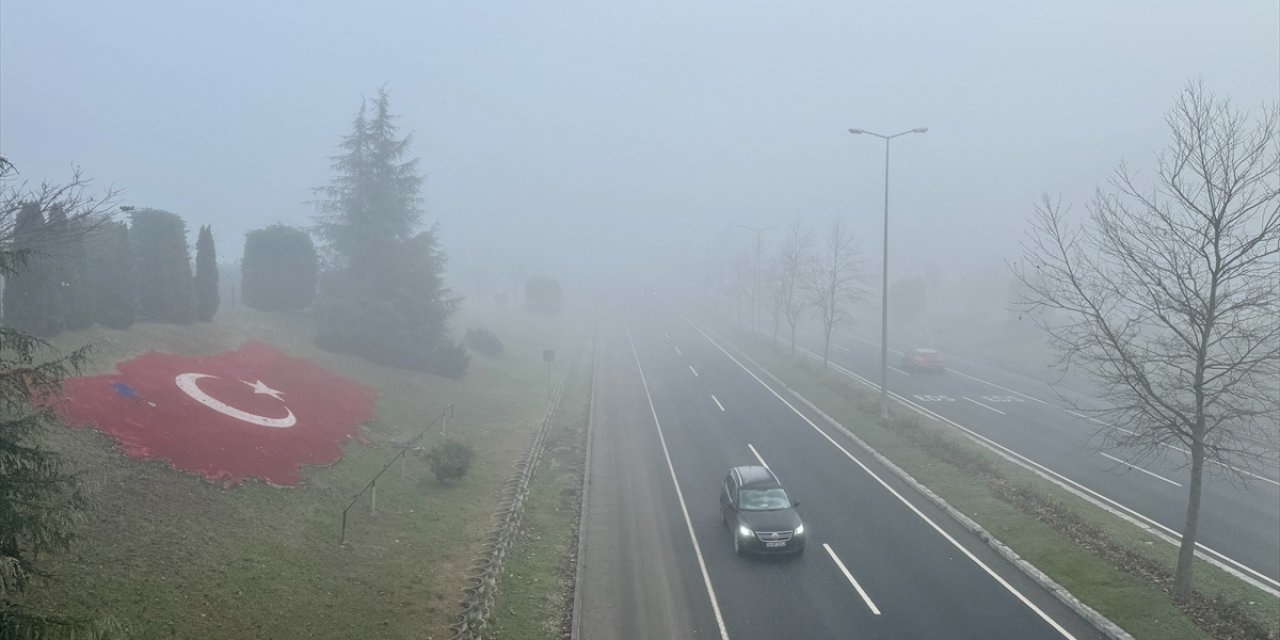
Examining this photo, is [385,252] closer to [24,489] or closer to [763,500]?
[763,500]

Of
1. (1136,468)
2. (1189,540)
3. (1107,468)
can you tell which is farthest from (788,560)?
(1136,468)

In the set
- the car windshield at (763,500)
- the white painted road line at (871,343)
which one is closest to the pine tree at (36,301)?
the car windshield at (763,500)

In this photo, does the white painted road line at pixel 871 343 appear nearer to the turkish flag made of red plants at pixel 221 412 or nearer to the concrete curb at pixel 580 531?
the concrete curb at pixel 580 531

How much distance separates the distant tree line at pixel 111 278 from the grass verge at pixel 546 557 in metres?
12.1

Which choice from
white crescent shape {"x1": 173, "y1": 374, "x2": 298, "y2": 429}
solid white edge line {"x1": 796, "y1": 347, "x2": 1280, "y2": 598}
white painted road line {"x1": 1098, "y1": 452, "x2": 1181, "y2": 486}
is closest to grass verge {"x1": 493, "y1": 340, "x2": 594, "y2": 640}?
white crescent shape {"x1": 173, "y1": 374, "x2": 298, "y2": 429}

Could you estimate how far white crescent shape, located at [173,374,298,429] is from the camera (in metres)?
21.4

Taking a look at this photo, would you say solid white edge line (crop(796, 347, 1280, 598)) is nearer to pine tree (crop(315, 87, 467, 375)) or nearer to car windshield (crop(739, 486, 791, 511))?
car windshield (crop(739, 486, 791, 511))

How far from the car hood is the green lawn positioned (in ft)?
21.5

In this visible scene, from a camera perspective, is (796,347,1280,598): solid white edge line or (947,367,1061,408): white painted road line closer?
(796,347,1280,598): solid white edge line

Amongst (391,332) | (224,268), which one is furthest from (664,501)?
(224,268)

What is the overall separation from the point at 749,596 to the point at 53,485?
40.0ft

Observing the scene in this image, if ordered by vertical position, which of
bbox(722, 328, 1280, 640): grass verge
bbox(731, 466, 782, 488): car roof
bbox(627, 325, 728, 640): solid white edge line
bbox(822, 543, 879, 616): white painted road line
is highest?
bbox(731, 466, 782, 488): car roof

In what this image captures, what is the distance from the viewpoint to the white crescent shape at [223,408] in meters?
21.4

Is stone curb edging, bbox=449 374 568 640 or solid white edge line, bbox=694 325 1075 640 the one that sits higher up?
stone curb edging, bbox=449 374 568 640
